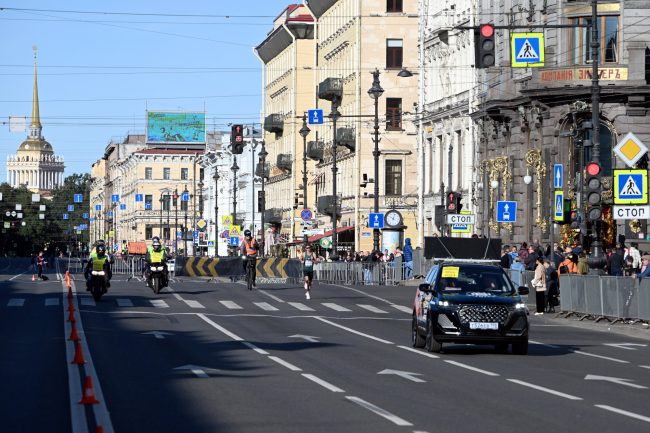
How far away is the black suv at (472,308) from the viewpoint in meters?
26.3

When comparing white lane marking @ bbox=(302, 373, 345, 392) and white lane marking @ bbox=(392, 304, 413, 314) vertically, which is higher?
white lane marking @ bbox=(392, 304, 413, 314)

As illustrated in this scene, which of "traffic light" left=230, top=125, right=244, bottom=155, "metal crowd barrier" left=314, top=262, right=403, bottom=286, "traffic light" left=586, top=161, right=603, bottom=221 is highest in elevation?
"traffic light" left=230, top=125, right=244, bottom=155

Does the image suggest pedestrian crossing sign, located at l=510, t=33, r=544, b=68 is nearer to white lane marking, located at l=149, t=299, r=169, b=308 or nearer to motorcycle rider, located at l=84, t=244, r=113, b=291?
white lane marking, located at l=149, t=299, r=169, b=308

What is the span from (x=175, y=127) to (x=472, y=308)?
6653 inches

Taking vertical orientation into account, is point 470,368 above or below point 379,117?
below

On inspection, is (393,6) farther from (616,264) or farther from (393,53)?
(616,264)

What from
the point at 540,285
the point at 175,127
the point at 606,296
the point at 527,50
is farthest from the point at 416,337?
the point at 175,127

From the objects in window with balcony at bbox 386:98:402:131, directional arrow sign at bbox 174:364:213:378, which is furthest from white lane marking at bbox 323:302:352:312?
window with balcony at bbox 386:98:402:131

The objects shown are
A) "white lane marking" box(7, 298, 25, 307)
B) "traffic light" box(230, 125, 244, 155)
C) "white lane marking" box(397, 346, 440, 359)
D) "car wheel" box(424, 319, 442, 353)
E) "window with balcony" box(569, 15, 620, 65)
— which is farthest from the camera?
"window with balcony" box(569, 15, 620, 65)

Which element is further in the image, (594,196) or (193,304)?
(193,304)

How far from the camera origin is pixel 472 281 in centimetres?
2717

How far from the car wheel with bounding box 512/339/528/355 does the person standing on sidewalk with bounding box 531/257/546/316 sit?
14.9 metres

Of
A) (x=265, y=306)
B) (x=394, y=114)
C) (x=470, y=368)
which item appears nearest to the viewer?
(x=470, y=368)

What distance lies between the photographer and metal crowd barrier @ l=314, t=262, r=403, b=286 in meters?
64.4
